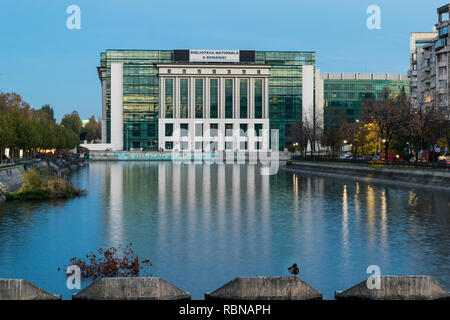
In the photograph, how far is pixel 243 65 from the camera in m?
182

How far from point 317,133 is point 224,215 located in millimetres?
100189

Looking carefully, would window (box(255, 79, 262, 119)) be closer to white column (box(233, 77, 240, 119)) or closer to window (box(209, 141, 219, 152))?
white column (box(233, 77, 240, 119))

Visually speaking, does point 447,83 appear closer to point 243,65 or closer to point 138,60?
point 243,65

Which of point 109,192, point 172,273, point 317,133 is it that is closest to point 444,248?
point 172,273

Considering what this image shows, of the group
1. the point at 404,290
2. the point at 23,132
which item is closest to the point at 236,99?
the point at 23,132

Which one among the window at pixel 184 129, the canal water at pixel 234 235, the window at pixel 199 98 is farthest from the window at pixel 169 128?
the canal water at pixel 234 235

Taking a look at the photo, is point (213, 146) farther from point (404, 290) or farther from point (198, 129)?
point (404, 290)

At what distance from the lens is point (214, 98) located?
185375 mm

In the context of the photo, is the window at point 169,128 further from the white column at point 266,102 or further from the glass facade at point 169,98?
the white column at point 266,102

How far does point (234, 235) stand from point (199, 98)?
15939 cm

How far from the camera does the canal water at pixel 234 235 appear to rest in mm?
20312

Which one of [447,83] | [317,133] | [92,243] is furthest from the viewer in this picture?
[317,133]

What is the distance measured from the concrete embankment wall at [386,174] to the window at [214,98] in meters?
89.5

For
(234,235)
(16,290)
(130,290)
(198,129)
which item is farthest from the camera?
(198,129)
